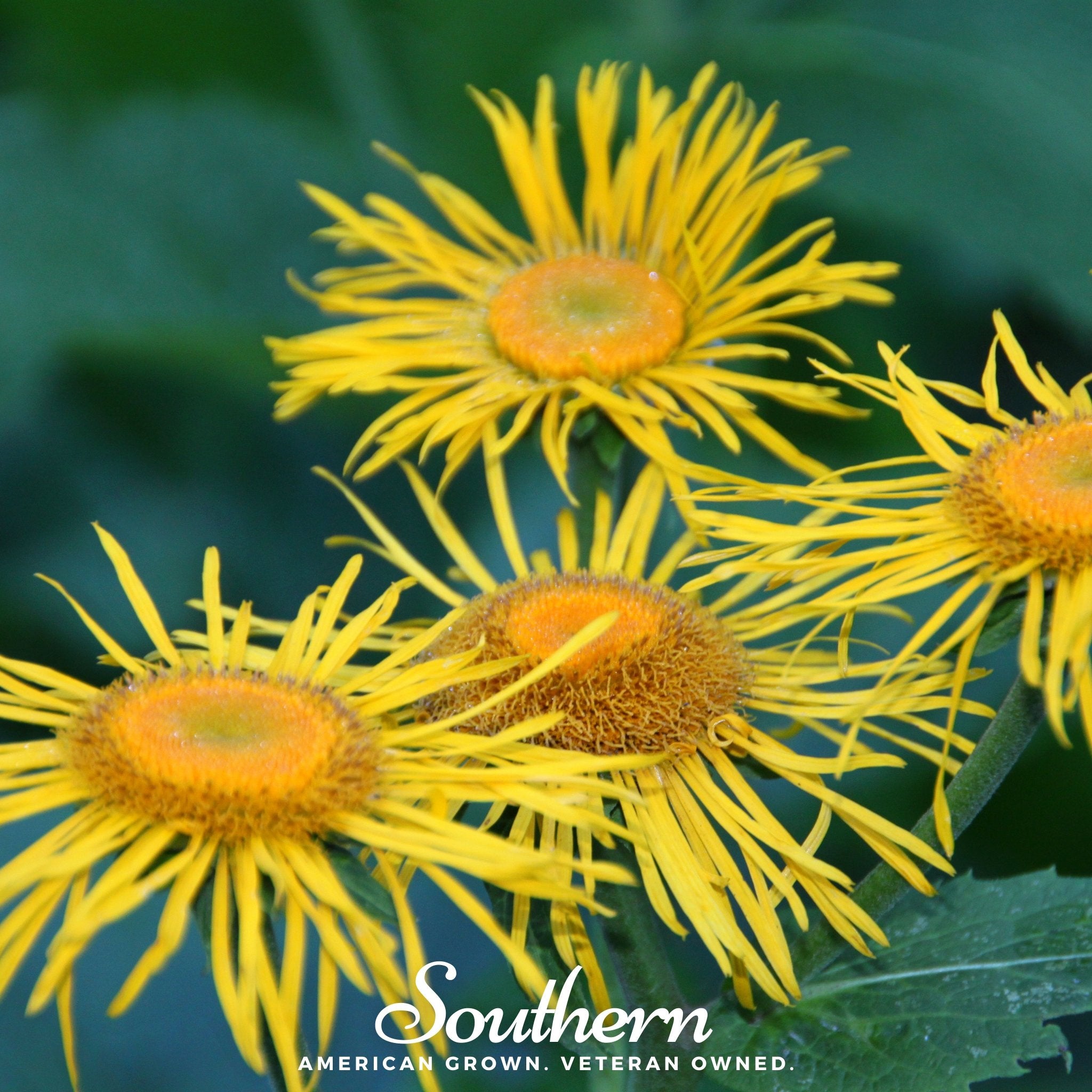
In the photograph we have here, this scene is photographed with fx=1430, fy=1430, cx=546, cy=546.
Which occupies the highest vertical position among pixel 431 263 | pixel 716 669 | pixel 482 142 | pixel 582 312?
pixel 482 142

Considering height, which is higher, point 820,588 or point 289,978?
point 820,588

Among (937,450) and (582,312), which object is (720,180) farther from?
(937,450)

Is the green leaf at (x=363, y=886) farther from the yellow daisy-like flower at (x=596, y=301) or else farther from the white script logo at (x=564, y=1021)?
the yellow daisy-like flower at (x=596, y=301)

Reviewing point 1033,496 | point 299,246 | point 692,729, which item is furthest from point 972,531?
point 299,246

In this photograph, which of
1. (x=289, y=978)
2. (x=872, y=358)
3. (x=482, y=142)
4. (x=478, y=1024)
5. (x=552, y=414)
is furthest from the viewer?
(x=482, y=142)

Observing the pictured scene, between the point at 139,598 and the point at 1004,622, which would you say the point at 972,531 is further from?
the point at 139,598

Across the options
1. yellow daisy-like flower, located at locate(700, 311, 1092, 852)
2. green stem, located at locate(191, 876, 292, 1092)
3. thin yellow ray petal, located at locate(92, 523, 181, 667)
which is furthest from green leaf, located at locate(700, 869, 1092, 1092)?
thin yellow ray petal, located at locate(92, 523, 181, 667)

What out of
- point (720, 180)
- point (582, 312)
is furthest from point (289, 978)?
point (720, 180)

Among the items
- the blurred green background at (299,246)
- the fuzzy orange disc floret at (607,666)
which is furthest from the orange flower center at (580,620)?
the blurred green background at (299,246)
